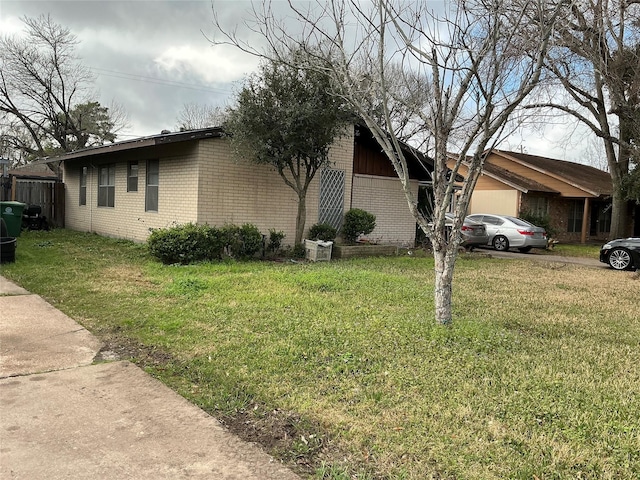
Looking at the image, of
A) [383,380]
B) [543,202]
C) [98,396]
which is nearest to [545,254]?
[543,202]

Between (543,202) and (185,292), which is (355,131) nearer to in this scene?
(185,292)

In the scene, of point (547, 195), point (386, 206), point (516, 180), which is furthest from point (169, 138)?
point (547, 195)

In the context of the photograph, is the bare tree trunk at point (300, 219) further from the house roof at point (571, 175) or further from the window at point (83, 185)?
the house roof at point (571, 175)

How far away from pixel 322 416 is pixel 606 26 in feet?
51.2

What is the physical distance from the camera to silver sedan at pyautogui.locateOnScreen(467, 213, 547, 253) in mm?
17906

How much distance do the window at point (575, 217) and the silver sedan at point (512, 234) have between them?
29.4ft

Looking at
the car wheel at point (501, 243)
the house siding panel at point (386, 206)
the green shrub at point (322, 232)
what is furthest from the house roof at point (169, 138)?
the car wheel at point (501, 243)

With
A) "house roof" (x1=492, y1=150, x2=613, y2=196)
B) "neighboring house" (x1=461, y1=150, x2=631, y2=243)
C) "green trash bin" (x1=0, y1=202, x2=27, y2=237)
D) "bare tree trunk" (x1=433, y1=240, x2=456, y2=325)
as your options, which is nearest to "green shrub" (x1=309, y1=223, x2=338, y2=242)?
"bare tree trunk" (x1=433, y1=240, x2=456, y2=325)

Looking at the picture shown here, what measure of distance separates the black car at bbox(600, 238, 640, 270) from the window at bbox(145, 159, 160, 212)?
12452 mm

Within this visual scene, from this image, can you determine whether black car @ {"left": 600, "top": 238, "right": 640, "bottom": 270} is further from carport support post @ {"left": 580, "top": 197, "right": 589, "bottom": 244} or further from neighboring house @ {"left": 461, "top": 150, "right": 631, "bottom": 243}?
carport support post @ {"left": 580, "top": 197, "right": 589, "bottom": 244}

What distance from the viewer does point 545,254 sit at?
709 inches

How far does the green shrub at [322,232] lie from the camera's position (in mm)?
13141

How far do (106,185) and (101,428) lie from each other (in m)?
13.9

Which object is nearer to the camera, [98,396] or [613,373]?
[98,396]
